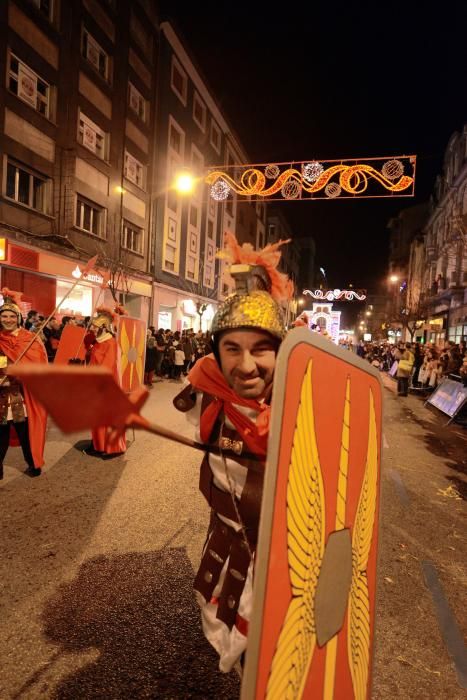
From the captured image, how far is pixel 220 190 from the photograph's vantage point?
1323 cm

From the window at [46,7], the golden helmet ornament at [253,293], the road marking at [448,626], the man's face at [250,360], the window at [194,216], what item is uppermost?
the window at [46,7]

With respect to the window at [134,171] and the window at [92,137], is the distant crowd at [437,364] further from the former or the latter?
the window at [134,171]

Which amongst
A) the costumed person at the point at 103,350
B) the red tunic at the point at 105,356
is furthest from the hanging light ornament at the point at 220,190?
the red tunic at the point at 105,356

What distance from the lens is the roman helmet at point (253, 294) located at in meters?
1.62

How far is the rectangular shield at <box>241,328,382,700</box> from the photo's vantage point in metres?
0.94

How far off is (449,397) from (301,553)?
10866 mm

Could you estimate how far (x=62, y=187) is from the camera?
14547mm

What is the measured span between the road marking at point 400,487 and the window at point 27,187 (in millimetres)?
13019

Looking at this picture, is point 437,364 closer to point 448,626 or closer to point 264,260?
point 448,626

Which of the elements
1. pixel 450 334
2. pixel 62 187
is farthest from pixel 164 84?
pixel 450 334

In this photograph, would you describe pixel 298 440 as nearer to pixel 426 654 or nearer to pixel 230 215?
pixel 426 654

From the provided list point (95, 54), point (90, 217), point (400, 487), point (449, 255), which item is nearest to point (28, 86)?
point (95, 54)

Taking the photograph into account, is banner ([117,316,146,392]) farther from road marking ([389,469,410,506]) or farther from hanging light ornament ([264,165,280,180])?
hanging light ornament ([264,165,280,180])

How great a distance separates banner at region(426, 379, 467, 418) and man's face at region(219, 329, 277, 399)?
360 inches
